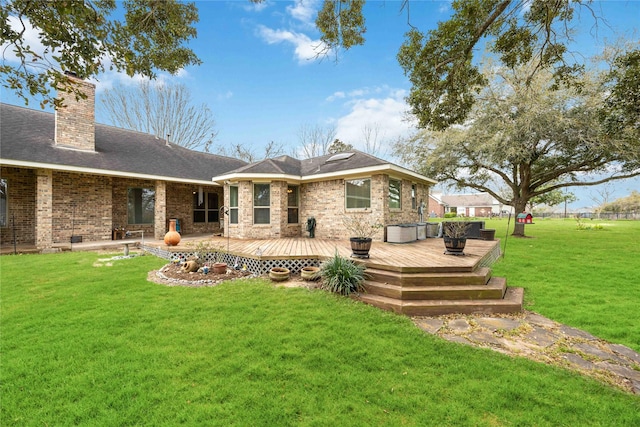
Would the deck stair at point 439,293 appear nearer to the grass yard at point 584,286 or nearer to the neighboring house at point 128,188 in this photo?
the grass yard at point 584,286

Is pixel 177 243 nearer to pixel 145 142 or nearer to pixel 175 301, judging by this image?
pixel 175 301

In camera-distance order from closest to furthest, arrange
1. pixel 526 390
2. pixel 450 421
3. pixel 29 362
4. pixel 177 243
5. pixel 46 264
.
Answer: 1. pixel 450 421
2. pixel 526 390
3. pixel 29 362
4. pixel 46 264
5. pixel 177 243

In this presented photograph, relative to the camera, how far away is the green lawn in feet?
7.52

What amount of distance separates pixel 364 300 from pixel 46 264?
350 inches

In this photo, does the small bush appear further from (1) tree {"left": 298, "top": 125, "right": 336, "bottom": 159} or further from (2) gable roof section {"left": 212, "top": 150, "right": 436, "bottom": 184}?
(1) tree {"left": 298, "top": 125, "right": 336, "bottom": 159}

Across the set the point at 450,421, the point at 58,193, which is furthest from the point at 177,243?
the point at 450,421

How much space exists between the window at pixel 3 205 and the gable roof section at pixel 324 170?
7.27m

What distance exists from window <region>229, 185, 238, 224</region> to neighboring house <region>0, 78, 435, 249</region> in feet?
0.14

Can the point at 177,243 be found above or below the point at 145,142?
below

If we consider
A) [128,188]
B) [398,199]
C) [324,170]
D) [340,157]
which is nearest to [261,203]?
[324,170]

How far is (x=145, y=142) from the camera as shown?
14.4 metres

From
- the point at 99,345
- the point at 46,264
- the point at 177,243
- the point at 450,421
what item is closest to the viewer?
the point at 450,421

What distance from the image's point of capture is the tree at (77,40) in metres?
3.01

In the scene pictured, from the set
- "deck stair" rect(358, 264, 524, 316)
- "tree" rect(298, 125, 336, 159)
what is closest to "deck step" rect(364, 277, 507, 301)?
"deck stair" rect(358, 264, 524, 316)
